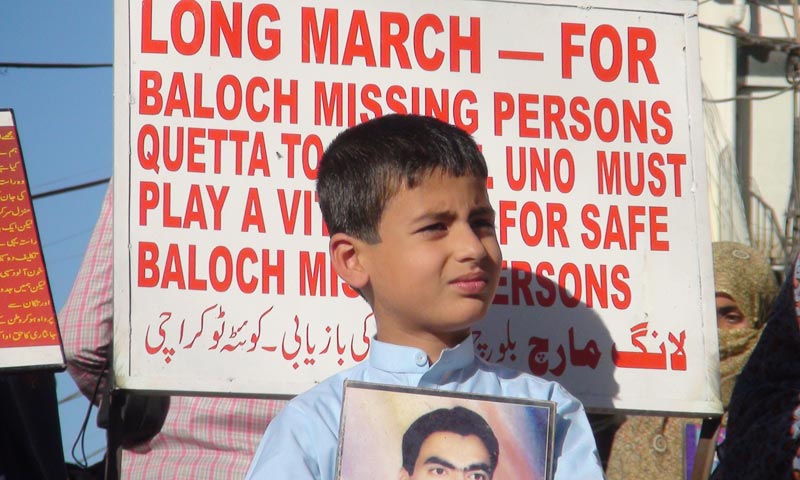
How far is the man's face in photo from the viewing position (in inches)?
82.4

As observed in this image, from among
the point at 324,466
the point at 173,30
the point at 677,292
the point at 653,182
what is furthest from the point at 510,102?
the point at 324,466

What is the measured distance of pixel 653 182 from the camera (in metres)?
2.86

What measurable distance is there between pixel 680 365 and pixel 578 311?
10.5 inches

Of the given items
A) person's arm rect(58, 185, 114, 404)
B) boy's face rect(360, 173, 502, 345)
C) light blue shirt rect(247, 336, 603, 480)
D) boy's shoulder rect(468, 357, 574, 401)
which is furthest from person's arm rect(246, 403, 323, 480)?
person's arm rect(58, 185, 114, 404)

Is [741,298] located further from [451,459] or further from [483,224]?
[451,459]

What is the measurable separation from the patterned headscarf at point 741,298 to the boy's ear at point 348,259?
206 centimetres

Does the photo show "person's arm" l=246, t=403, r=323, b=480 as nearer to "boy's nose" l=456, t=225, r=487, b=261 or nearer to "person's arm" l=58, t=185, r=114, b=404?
"boy's nose" l=456, t=225, r=487, b=261

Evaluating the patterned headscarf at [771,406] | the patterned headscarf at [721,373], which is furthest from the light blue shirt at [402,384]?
the patterned headscarf at [721,373]

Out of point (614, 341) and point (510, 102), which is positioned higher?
point (510, 102)

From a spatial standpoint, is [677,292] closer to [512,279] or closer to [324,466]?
[512,279]

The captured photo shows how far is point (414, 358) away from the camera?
91.7 inches

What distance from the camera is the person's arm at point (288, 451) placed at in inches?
83.8

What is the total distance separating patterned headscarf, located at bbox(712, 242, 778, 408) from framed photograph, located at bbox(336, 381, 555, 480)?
84.5 inches

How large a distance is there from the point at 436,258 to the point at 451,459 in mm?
402
